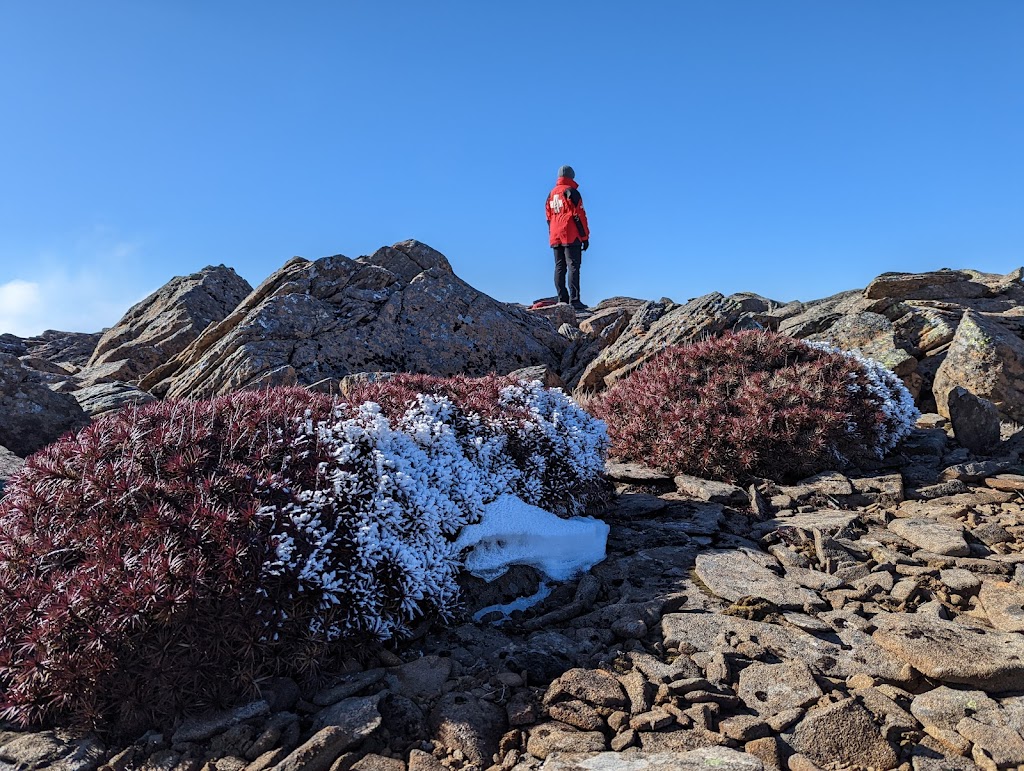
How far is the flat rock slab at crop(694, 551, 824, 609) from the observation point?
4.55 m

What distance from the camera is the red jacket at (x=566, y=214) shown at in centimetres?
1872

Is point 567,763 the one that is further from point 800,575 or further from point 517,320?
point 517,320

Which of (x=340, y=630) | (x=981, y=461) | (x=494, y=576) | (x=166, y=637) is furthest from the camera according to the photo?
(x=981, y=461)

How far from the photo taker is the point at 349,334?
1034 cm

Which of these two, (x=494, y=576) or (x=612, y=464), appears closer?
(x=494, y=576)

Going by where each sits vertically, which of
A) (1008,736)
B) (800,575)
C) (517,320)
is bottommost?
(1008,736)

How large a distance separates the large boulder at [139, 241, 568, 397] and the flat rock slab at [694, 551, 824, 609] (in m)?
6.02

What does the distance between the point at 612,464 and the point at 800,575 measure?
2978mm

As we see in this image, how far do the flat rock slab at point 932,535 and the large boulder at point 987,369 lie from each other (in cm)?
415

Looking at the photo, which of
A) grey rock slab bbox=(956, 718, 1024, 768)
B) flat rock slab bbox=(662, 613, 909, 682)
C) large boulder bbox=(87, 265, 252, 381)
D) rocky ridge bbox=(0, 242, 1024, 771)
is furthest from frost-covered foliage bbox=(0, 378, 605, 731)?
large boulder bbox=(87, 265, 252, 381)

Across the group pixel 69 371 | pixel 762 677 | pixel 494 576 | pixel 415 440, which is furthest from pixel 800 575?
pixel 69 371

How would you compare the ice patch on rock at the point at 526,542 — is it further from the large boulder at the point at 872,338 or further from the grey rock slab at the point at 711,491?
the large boulder at the point at 872,338

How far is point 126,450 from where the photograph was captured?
442 cm

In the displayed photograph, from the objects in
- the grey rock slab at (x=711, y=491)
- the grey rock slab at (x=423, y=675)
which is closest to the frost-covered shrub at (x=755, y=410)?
the grey rock slab at (x=711, y=491)
